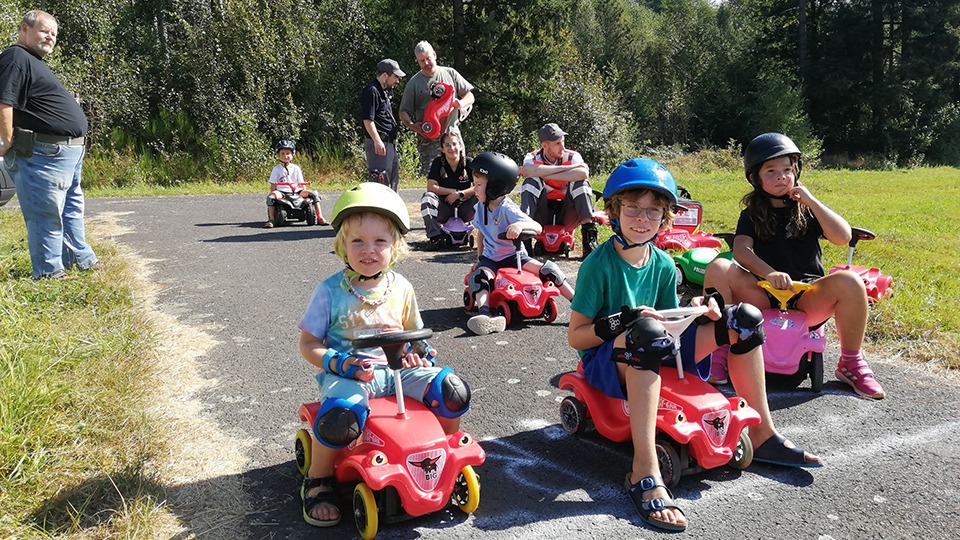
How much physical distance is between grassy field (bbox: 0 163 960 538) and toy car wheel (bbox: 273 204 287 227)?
2565 mm

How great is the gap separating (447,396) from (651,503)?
982mm

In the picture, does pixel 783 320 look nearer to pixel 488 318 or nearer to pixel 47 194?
pixel 488 318

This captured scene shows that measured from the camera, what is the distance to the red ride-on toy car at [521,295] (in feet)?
19.4

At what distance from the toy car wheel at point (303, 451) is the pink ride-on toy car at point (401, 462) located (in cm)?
28

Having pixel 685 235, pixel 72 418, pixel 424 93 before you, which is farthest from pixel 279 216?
pixel 72 418

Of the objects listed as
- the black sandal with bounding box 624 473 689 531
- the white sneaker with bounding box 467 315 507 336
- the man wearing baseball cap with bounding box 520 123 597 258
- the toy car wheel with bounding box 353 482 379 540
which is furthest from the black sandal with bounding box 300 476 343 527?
the man wearing baseball cap with bounding box 520 123 597 258

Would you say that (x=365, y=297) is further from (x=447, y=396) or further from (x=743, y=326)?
(x=743, y=326)

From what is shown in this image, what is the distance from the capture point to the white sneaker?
570cm

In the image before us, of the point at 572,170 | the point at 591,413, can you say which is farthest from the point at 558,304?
the point at 591,413

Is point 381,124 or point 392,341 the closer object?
point 392,341

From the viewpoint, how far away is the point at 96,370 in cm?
449

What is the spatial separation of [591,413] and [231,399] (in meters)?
2.27

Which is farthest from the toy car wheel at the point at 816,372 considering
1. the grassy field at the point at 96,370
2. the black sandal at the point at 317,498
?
the black sandal at the point at 317,498

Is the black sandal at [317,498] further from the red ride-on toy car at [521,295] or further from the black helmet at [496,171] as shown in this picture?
the black helmet at [496,171]
